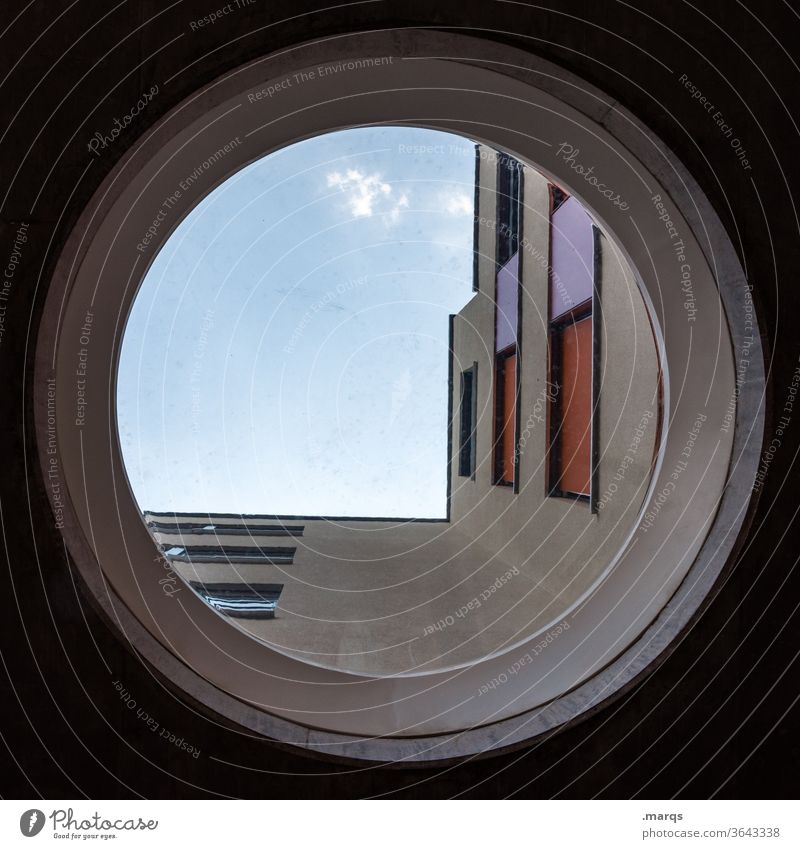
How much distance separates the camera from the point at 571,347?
36.3 feet

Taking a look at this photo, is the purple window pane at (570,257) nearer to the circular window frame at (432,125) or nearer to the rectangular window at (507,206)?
the rectangular window at (507,206)

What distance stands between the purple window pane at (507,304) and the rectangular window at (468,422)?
Result: 2.79m

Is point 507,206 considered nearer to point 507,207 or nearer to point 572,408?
point 507,207

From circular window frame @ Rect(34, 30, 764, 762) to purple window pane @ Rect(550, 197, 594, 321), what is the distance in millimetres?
5975

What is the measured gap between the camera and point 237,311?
36531mm

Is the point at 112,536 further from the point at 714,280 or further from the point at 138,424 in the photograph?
the point at 138,424

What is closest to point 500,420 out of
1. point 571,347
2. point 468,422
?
point 468,422

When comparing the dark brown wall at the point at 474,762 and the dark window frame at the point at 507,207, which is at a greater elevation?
the dark window frame at the point at 507,207

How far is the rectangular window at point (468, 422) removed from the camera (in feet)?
70.3

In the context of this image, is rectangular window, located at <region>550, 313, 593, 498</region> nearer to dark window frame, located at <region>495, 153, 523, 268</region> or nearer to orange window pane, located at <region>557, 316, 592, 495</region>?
orange window pane, located at <region>557, 316, 592, 495</region>

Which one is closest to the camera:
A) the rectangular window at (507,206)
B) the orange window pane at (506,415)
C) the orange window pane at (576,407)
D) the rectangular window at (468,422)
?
the orange window pane at (576,407)

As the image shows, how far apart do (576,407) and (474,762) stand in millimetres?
8211

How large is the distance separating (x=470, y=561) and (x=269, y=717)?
1774 centimetres

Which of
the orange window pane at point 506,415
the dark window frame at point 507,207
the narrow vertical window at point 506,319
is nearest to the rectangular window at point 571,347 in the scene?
the narrow vertical window at point 506,319
